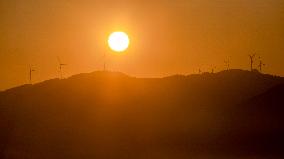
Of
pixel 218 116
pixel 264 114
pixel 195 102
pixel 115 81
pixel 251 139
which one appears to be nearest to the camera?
pixel 251 139

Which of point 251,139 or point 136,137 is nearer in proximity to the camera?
point 251,139

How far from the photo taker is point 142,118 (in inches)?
5699

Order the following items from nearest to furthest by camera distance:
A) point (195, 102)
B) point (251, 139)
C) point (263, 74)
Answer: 1. point (251, 139)
2. point (195, 102)
3. point (263, 74)

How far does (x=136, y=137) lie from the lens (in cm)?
13125

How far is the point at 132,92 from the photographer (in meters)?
163

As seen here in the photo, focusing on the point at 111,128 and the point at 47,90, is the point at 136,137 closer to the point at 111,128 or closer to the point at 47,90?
the point at 111,128

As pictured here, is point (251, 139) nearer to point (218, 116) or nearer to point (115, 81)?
point (218, 116)

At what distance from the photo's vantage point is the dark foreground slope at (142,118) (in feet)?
391

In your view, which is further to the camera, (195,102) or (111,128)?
(195,102)

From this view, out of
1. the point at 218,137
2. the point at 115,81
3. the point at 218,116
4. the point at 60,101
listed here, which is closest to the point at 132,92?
the point at 115,81

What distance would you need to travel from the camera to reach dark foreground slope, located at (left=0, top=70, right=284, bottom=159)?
4692 inches

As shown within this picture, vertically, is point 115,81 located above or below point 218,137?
above

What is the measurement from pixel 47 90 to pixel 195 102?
3966 centimetres

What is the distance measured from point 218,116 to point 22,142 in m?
44.2
